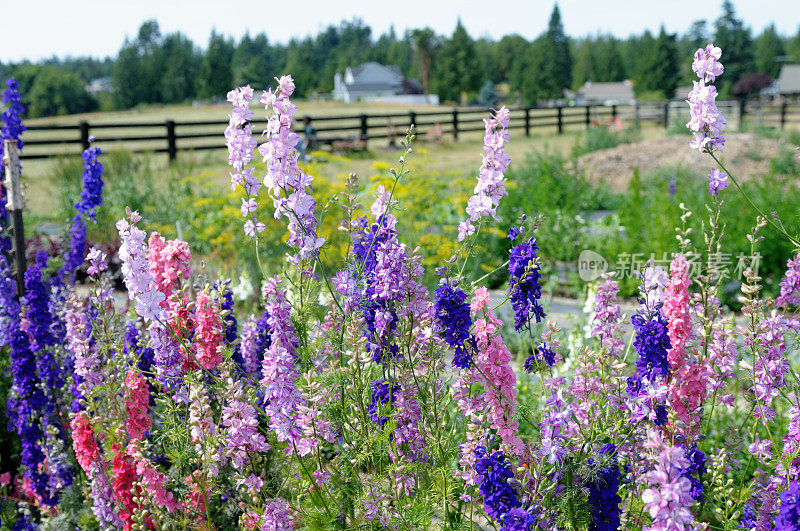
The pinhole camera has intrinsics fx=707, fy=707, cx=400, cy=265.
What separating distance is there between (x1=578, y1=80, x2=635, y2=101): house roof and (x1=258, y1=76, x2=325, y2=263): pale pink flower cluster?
9582cm

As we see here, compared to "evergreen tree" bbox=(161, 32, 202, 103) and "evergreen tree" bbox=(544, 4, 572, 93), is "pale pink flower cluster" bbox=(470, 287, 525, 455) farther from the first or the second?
"evergreen tree" bbox=(161, 32, 202, 103)

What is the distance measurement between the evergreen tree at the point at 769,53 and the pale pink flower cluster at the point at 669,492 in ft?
326

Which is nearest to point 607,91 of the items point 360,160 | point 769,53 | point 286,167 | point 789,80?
point 769,53

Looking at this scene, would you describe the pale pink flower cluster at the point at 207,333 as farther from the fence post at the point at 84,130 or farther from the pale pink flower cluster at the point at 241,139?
the fence post at the point at 84,130

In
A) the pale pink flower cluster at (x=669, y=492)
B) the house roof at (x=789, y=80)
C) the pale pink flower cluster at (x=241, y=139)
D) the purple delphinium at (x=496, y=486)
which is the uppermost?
the house roof at (x=789, y=80)

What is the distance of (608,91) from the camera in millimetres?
94500

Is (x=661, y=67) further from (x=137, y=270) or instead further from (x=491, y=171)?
(x=137, y=270)

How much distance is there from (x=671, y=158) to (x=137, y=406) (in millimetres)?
13261

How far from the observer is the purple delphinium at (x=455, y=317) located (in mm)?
2164

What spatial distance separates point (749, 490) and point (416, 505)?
104 centimetres

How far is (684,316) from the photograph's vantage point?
7.56ft

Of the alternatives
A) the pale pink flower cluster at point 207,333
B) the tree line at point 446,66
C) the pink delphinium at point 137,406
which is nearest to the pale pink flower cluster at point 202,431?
the pale pink flower cluster at point 207,333

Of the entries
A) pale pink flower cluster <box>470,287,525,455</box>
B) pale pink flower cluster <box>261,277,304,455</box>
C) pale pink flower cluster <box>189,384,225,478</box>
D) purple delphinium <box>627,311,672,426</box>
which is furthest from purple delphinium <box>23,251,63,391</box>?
purple delphinium <box>627,311,672,426</box>

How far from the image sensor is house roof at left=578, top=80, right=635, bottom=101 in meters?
93.4
